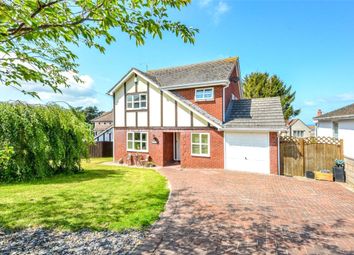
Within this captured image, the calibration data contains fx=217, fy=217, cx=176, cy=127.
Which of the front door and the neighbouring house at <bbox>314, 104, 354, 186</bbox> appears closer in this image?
the neighbouring house at <bbox>314, 104, 354, 186</bbox>

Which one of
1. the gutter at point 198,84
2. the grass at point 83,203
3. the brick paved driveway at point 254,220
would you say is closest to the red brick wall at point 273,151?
the brick paved driveway at point 254,220

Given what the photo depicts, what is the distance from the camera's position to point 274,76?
37.5m

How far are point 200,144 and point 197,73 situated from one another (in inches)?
245

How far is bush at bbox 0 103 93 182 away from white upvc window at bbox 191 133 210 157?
24.6 feet

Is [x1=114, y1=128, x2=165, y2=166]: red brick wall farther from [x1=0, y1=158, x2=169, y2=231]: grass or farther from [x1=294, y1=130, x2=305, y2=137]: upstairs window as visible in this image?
[x1=294, y1=130, x2=305, y2=137]: upstairs window

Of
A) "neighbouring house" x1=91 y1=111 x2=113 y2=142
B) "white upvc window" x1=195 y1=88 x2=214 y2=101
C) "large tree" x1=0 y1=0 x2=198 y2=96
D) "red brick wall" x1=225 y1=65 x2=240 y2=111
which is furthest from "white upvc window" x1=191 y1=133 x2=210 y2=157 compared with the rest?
"neighbouring house" x1=91 y1=111 x2=113 y2=142

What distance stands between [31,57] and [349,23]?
15.0 meters

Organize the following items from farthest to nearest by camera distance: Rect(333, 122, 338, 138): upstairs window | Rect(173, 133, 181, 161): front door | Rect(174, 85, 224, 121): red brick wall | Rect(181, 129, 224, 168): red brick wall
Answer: Rect(333, 122, 338, 138): upstairs window, Rect(173, 133, 181, 161): front door, Rect(174, 85, 224, 121): red brick wall, Rect(181, 129, 224, 168): red brick wall

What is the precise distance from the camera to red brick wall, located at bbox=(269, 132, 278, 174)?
13.7m

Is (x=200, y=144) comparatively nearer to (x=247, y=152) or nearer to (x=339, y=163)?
(x=247, y=152)

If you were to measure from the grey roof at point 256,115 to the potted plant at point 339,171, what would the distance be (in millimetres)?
3434

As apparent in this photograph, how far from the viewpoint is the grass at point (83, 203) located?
6.13 m

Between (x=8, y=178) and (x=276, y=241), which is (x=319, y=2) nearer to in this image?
(x=276, y=241)

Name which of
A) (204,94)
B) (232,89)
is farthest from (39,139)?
(232,89)
